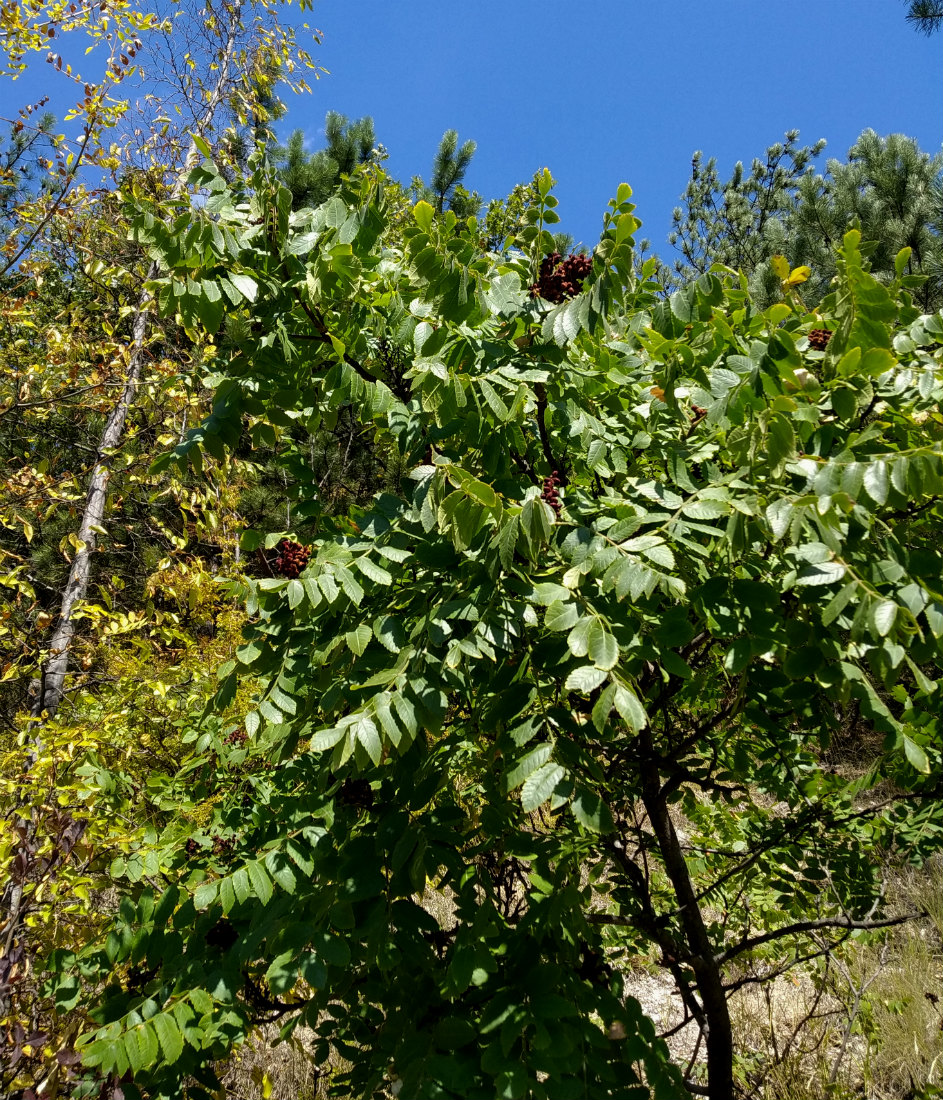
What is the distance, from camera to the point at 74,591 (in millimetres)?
4441

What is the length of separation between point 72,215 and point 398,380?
379 cm

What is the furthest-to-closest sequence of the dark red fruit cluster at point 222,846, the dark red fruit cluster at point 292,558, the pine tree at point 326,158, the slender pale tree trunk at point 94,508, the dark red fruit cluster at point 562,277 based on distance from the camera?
the pine tree at point 326,158 < the slender pale tree trunk at point 94,508 < the dark red fruit cluster at point 222,846 < the dark red fruit cluster at point 292,558 < the dark red fruit cluster at point 562,277

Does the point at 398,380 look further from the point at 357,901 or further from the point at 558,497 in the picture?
the point at 357,901

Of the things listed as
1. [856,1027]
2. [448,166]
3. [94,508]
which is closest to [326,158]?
[448,166]

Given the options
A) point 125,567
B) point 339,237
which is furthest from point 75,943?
point 125,567

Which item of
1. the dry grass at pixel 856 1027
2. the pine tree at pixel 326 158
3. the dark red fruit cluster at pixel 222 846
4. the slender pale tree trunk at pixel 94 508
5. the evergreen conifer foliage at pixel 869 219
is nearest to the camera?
the dark red fruit cluster at pixel 222 846

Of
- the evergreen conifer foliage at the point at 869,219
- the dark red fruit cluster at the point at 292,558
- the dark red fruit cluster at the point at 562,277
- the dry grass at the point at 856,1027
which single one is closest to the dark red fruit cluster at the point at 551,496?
the dark red fruit cluster at the point at 562,277

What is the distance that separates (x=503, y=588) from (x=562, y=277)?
2.44ft

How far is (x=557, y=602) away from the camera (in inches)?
45.1

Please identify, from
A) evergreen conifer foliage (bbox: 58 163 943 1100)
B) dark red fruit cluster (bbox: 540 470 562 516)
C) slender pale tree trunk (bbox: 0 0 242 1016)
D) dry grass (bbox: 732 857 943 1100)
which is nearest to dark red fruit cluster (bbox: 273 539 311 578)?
evergreen conifer foliage (bbox: 58 163 943 1100)

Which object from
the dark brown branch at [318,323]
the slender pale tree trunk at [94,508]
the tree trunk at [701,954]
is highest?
the slender pale tree trunk at [94,508]

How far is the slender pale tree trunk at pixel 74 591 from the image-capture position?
7.73 feet

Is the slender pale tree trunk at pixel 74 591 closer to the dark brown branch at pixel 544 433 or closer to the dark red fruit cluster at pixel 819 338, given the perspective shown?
the dark brown branch at pixel 544 433

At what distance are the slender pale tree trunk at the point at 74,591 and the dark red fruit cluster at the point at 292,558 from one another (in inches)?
47.4
